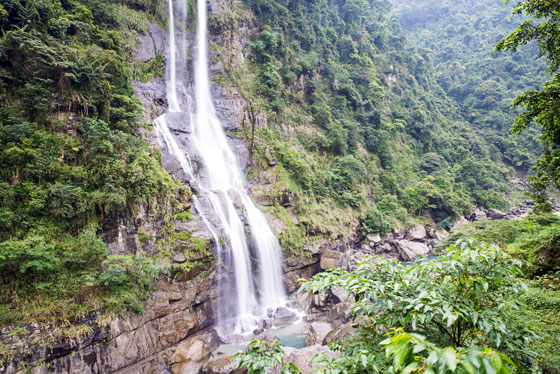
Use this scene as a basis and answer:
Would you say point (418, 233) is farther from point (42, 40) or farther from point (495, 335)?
point (42, 40)

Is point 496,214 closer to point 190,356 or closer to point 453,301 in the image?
point 190,356

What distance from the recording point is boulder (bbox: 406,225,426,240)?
24.6m

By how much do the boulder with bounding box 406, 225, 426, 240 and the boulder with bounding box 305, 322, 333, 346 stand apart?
51.2ft

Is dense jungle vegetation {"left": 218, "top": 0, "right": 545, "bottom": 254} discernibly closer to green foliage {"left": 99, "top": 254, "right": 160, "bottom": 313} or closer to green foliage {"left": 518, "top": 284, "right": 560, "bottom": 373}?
green foliage {"left": 99, "top": 254, "right": 160, "bottom": 313}

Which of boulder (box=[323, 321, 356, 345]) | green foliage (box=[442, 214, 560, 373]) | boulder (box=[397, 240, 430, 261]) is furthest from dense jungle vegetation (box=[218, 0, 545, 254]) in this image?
green foliage (box=[442, 214, 560, 373])

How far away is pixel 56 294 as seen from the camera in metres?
8.61

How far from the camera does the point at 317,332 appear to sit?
11672 mm

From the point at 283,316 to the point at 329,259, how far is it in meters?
5.04

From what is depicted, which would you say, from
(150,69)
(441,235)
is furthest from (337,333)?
(441,235)

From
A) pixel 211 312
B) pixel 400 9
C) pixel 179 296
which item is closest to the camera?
pixel 179 296

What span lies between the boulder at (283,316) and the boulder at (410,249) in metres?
11.6

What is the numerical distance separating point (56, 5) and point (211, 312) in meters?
15.0

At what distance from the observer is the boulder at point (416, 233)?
24.6 meters

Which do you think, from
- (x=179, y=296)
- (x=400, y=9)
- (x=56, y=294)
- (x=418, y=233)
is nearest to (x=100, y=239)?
(x=56, y=294)
